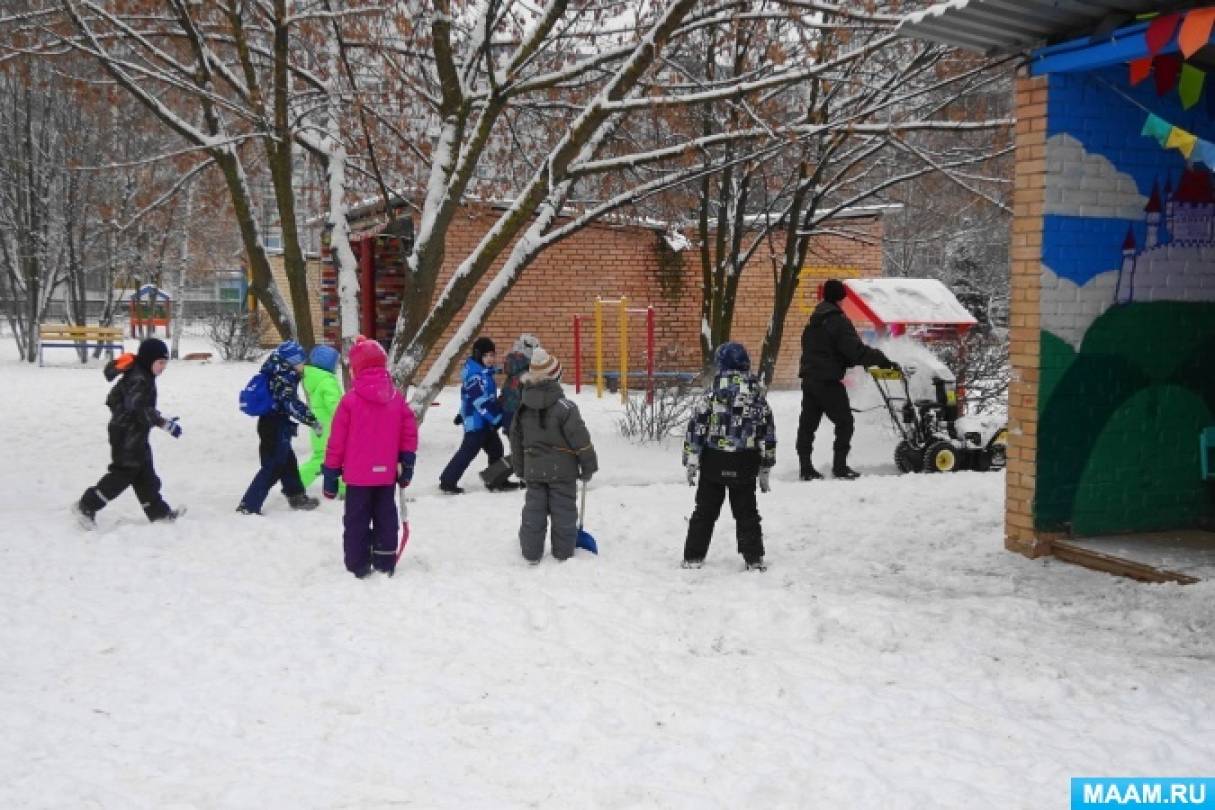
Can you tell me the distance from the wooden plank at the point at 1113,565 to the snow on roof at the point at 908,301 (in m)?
5.23

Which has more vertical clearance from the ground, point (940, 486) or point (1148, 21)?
point (1148, 21)

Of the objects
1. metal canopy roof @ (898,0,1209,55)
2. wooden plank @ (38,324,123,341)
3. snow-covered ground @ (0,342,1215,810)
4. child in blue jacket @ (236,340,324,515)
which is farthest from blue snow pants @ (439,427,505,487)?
wooden plank @ (38,324,123,341)

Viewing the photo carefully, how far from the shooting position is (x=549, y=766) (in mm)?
3902

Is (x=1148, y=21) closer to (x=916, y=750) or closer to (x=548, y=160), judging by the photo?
(x=916, y=750)

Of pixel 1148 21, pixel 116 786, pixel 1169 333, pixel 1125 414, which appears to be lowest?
pixel 116 786

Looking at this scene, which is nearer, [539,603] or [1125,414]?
[539,603]

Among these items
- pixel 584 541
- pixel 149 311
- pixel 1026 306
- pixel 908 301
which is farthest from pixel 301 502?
pixel 149 311

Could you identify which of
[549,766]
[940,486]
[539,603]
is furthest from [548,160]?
[549,766]

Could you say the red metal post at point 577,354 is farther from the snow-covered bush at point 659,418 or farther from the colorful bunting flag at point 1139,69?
the colorful bunting flag at point 1139,69

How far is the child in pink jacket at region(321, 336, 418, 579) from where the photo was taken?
649cm

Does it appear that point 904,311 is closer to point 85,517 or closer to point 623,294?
point 623,294

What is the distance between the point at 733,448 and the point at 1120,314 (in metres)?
2.57

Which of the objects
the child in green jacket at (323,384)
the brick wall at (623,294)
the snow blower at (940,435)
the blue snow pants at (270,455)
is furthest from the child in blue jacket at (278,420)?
the brick wall at (623,294)

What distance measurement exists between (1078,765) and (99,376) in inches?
774
